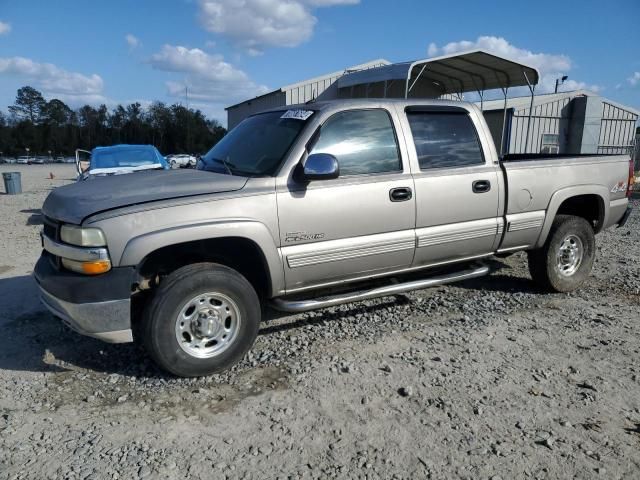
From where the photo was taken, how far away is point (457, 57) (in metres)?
12.3

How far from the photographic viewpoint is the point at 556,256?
5.12 metres

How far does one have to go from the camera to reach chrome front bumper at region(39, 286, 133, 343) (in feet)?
10.1

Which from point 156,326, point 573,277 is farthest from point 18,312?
point 573,277

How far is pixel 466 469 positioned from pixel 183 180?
8.89 feet

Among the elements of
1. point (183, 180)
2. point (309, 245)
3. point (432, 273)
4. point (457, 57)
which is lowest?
point (432, 273)

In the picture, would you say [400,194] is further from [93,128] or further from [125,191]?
[93,128]

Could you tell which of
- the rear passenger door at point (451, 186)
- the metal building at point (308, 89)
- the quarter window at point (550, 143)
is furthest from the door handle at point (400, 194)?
the quarter window at point (550, 143)

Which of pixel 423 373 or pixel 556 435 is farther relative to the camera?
pixel 423 373

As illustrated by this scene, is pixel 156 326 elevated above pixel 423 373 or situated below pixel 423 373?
above

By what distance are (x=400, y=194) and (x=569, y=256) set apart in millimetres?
2552

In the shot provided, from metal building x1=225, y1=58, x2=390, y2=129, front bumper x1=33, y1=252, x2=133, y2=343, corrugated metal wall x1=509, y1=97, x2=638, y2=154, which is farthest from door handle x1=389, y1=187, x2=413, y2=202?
corrugated metal wall x1=509, y1=97, x2=638, y2=154

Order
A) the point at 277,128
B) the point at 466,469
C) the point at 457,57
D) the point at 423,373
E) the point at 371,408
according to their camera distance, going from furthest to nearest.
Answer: the point at 457,57 → the point at 277,128 → the point at 423,373 → the point at 371,408 → the point at 466,469

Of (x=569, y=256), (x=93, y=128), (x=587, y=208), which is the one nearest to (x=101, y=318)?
(x=569, y=256)

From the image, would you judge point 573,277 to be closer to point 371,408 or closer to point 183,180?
point 371,408
